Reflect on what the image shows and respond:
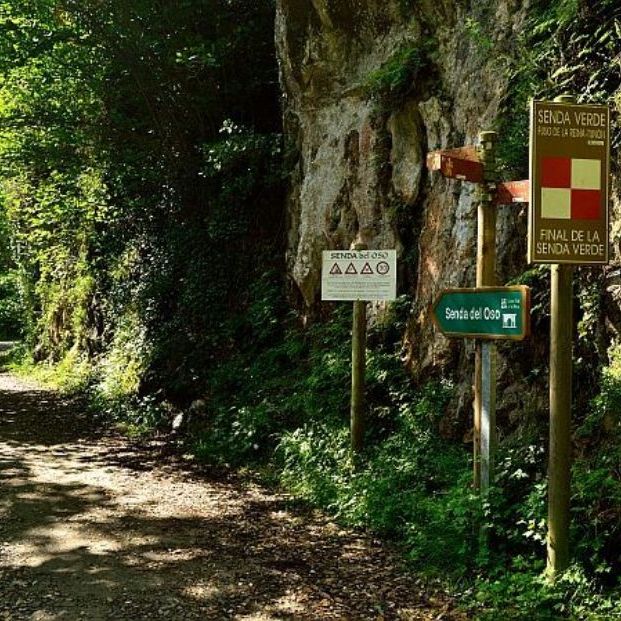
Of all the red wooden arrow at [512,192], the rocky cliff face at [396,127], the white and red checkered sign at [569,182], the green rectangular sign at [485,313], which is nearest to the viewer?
the white and red checkered sign at [569,182]

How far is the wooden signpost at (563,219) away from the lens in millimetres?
4207

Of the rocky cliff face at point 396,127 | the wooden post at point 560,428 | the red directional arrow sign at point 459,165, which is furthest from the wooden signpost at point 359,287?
the wooden post at point 560,428

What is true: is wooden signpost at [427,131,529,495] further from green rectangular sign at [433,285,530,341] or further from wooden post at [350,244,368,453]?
wooden post at [350,244,368,453]

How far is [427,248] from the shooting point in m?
7.71

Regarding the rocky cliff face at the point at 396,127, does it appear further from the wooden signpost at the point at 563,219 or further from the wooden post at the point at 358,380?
the wooden signpost at the point at 563,219

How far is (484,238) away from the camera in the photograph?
5281 millimetres

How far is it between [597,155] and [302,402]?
5.22 metres

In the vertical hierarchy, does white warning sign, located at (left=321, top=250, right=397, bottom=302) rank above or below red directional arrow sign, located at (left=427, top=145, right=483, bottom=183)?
below

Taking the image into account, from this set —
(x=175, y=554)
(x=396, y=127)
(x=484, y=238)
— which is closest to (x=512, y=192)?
(x=484, y=238)

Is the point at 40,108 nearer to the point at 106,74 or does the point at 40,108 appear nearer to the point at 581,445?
the point at 106,74

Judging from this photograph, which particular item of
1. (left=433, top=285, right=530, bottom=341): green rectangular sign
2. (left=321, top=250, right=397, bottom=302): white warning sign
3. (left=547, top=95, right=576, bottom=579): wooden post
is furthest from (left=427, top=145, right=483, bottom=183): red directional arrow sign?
(left=321, top=250, right=397, bottom=302): white warning sign

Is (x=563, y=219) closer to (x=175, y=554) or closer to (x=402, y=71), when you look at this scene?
(x=175, y=554)

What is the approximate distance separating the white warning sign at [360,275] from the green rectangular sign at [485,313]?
1.71m

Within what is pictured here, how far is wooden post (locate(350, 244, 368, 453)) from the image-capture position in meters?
7.23
